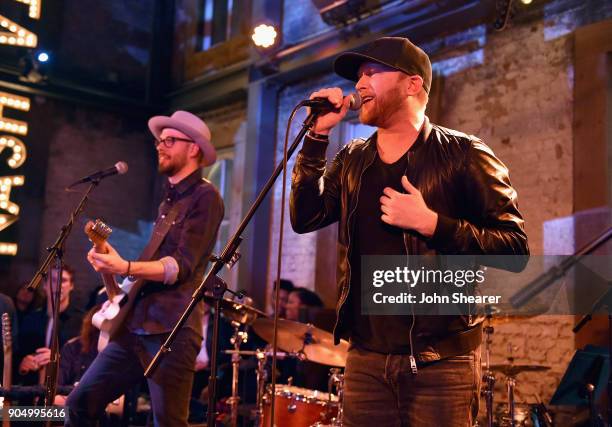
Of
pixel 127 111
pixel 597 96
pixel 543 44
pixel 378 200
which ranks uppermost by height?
pixel 127 111

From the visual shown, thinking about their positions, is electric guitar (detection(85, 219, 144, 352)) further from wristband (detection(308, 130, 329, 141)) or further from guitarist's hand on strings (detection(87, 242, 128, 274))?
wristband (detection(308, 130, 329, 141))

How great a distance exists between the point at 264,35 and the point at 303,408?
227 inches

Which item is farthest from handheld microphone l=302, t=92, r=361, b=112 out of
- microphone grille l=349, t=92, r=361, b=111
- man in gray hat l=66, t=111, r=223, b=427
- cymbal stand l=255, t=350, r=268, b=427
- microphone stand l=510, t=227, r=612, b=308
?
microphone stand l=510, t=227, r=612, b=308

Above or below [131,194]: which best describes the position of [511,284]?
below

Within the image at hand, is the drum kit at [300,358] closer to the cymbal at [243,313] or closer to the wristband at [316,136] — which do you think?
the cymbal at [243,313]

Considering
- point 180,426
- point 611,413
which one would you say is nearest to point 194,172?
point 180,426

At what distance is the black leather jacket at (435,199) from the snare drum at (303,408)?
2.79 metres

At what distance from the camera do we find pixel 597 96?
624 centimetres

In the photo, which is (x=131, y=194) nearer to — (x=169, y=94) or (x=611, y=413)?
(x=169, y=94)

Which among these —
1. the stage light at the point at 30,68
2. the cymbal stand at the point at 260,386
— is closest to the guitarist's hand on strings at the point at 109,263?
the cymbal stand at the point at 260,386

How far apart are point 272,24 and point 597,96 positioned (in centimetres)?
521

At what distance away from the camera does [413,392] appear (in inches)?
93.2

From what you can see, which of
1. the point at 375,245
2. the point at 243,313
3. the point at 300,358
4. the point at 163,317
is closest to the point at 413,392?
the point at 375,245

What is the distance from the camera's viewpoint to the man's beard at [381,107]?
268 cm
